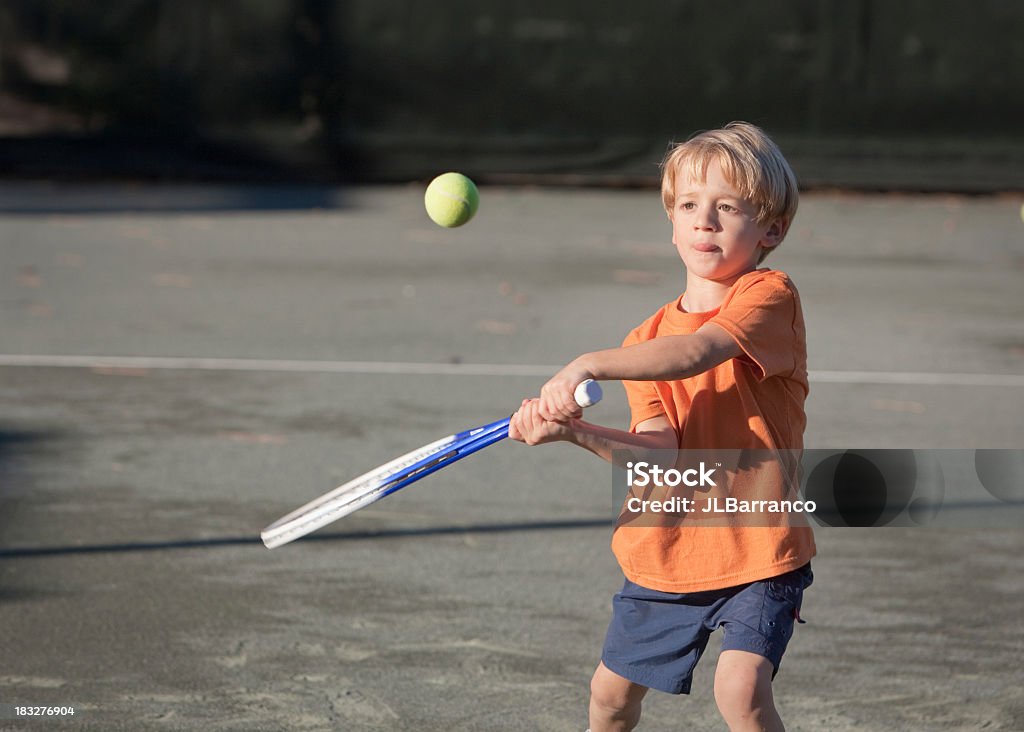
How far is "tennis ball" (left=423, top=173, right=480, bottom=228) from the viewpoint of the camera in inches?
163

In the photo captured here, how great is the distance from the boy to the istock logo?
5cm

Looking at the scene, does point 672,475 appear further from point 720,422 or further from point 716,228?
point 716,228

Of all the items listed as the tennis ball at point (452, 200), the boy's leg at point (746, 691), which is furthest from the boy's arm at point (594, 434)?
the tennis ball at point (452, 200)

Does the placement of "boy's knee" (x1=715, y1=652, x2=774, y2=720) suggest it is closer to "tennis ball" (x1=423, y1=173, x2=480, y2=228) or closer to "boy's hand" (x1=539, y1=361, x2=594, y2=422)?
"boy's hand" (x1=539, y1=361, x2=594, y2=422)

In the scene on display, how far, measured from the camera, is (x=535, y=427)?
302 centimetres

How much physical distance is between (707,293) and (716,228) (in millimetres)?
157

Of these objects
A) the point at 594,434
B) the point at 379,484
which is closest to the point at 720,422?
the point at 594,434

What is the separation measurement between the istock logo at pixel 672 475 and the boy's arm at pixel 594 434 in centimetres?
4

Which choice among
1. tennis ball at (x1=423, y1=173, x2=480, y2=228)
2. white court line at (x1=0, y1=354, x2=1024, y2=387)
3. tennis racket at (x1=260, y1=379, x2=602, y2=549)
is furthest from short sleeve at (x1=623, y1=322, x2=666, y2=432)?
white court line at (x1=0, y1=354, x2=1024, y2=387)

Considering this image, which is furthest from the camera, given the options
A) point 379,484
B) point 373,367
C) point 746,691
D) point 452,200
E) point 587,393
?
point 373,367

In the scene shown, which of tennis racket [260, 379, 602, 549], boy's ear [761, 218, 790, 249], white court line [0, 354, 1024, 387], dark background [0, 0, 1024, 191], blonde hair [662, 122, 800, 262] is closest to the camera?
blonde hair [662, 122, 800, 262]

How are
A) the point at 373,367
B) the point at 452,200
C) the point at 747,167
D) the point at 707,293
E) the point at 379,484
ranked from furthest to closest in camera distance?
the point at 373,367
the point at 452,200
the point at 379,484
the point at 707,293
the point at 747,167

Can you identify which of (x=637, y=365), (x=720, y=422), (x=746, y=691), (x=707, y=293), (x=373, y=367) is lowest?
(x=746, y=691)

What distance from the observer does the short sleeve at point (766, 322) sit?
304cm
